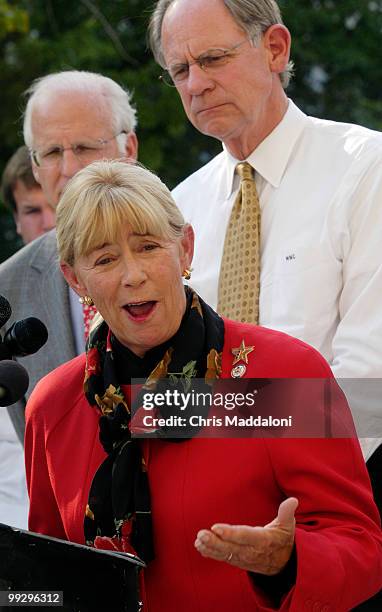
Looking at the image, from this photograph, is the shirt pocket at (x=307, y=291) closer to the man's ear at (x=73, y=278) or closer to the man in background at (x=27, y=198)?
the man's ear at (x=73, y=278)

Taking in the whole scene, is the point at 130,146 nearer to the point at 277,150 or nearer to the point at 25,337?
the point at 277,150

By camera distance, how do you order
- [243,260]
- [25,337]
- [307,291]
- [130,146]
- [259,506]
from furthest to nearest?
[130,146], [243,260], [307,291], [259,506], [25,337]

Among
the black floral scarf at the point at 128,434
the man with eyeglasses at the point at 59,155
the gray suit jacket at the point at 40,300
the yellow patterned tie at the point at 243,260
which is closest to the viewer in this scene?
the black floral scarf at the point at 128,434

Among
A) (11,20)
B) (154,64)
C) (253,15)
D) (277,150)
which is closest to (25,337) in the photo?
(277,150)

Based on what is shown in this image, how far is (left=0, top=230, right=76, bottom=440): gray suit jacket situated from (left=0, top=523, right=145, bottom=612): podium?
187 cm

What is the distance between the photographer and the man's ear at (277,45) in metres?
4.45

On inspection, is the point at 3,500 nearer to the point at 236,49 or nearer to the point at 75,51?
the point at 236,49

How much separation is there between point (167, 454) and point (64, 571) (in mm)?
525

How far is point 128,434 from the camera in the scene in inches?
128

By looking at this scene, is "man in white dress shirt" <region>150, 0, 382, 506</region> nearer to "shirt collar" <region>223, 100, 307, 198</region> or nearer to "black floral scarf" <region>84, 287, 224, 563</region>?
"shirt collar" <region>223, 100, 307, 198</region>

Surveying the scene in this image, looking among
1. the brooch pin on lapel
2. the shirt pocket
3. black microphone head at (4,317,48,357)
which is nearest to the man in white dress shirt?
the shirt pocket

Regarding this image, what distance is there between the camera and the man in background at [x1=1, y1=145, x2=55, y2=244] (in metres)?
6.67

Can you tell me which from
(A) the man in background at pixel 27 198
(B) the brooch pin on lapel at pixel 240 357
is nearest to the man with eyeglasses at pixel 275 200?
(B) the brooch pin on lapel at pixel 240 357

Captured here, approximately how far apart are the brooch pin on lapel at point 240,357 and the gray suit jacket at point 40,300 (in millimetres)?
1565
